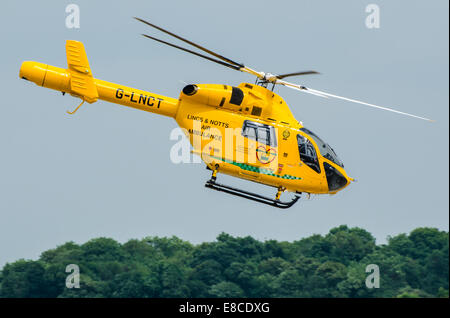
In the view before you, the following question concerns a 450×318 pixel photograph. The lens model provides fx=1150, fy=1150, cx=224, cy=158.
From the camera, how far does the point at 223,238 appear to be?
9425cm

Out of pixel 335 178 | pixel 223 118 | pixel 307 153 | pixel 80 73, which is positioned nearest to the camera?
pixel 80 73

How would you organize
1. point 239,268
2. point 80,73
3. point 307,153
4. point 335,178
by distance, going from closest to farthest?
point 80,73 → point 307,153 → point 335,178 → point 239,268

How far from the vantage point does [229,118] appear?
40.3 metres

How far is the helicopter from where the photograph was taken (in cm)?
3975

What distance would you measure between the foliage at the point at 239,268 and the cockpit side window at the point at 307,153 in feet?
141

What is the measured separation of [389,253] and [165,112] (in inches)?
2511

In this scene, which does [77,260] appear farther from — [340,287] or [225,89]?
[225,89]

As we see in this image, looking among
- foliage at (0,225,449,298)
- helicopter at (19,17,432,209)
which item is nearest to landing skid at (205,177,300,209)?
helicopter at (19,17,432,209)

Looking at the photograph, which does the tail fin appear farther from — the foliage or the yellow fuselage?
the foliage

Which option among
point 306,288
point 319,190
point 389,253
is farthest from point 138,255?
point 319,190

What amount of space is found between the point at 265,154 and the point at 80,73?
23.1ft

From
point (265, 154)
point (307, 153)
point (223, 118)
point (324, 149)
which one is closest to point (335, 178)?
point (324, 149)

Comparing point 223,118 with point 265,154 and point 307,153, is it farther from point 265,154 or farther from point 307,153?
point 307,153
